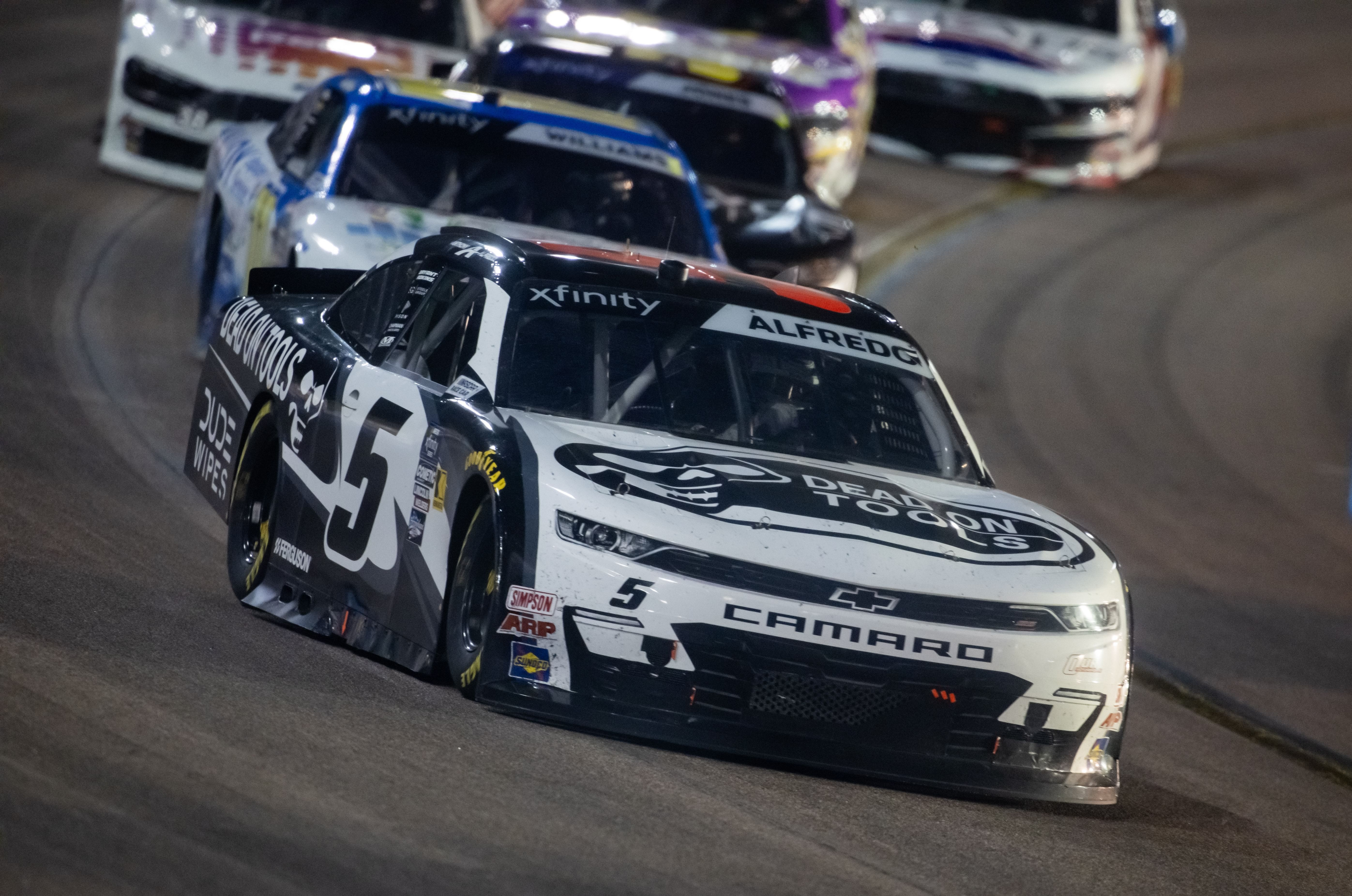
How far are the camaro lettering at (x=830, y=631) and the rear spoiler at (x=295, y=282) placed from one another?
304cm

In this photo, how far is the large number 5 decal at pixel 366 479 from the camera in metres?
6.80

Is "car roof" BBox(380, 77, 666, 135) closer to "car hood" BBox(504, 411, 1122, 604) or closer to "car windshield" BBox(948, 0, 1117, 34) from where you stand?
"car hood" BBox(504, 411, 1122, 604)

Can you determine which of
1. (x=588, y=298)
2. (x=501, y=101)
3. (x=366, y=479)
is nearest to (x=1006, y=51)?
(x=501, y=101)

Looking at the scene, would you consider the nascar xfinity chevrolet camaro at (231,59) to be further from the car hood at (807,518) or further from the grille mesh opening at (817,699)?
the grille mesh opening at (817,699)

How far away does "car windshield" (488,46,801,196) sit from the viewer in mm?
13367

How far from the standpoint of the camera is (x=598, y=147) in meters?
10.6

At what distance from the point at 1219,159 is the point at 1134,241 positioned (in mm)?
5285

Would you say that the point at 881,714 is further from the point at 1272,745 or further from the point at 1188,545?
the point at 1188,545

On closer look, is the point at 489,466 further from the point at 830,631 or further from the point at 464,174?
the point at 464,174

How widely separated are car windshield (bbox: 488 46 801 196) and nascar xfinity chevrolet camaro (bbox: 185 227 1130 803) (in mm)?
5637

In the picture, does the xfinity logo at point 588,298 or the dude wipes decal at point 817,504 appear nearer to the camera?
the dude wipes decal at point 817,504

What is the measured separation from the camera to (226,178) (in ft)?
37.0

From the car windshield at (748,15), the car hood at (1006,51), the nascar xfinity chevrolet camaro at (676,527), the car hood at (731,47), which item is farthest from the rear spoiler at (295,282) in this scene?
the car hood at (1006,51)

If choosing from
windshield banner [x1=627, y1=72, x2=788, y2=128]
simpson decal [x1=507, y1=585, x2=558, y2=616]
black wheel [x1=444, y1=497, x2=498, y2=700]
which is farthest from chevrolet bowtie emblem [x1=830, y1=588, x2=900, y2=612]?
windshield banner [x1=627, y1=72, x2=788, y2=128]
